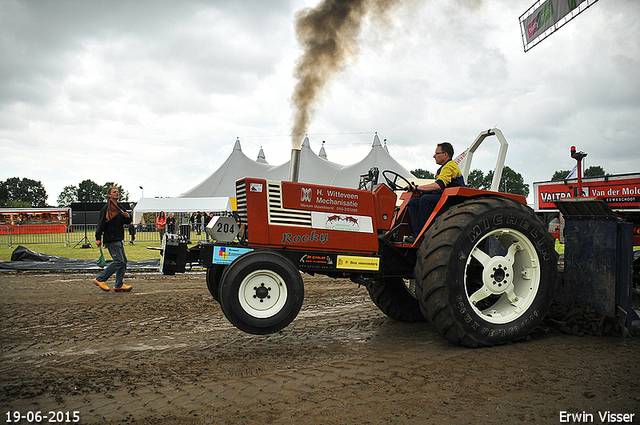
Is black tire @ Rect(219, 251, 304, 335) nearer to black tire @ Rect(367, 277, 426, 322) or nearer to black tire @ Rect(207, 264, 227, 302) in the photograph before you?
black tire @ Rect(207, 264, 227, 302)

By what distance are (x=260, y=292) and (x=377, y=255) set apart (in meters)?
1.25

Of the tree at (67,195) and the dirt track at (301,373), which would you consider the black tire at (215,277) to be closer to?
A: the dirt track at (301,373)

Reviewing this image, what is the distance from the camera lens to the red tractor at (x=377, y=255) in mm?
3742

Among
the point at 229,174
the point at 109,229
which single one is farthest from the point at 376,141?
the point at 109,229

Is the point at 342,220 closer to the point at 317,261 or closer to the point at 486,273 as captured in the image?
the point at 317,261

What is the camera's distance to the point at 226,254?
3.91 metres

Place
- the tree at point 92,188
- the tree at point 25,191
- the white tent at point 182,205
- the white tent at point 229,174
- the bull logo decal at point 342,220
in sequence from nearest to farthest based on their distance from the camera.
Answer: the bull logo decal at point 342,220 < the white tent at point 182,205 < the white tent at point 229,174 < the tree at point 25,191 < the tree at point 92,188

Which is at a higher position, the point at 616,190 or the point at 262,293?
the point at 616,190

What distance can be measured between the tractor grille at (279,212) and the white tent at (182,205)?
72.4ft

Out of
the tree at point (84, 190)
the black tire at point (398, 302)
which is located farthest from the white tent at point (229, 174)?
the tree at point (84, 190)

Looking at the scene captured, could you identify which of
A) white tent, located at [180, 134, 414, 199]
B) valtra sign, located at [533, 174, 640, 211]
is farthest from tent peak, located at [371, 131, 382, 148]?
valtra sign, located at [533, 174, 640, 211]

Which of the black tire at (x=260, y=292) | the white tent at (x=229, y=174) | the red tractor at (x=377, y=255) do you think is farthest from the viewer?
the white tent at (x=229, y=174)

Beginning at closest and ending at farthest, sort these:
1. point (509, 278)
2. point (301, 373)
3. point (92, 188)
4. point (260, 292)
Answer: point (301, 373) → point (260, 292) → point (509, 278) → point (92, 188)

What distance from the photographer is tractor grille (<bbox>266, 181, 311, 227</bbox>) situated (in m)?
4.00
